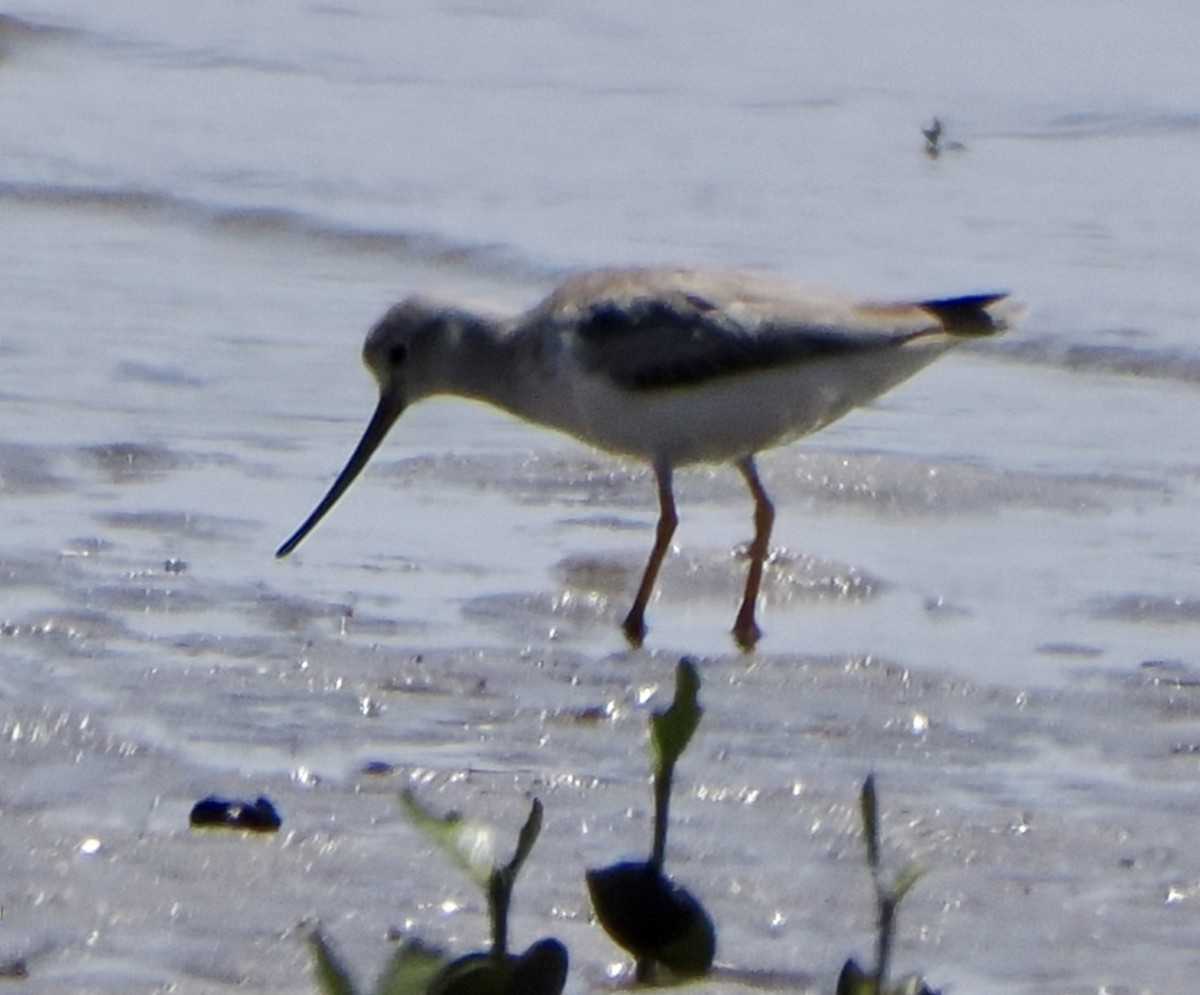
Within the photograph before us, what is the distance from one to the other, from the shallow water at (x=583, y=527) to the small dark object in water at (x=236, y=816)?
49 mm

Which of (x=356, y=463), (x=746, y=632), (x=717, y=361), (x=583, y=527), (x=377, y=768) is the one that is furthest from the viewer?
(x=583, y=527)

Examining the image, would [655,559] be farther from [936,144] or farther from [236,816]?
[936,144]

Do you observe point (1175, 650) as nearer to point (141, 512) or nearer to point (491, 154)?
point (141, 512)

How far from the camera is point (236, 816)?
13.9ft

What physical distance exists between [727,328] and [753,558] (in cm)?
63

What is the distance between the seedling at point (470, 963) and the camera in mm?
1613

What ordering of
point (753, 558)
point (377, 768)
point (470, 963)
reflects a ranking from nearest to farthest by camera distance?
point (470, 963), point (377, 768), point (753, 558)

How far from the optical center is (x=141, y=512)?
6.92m

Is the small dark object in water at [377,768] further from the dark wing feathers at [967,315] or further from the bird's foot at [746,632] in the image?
the dark wing feathers at [967,315]

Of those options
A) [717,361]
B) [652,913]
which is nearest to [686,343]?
[717,361]

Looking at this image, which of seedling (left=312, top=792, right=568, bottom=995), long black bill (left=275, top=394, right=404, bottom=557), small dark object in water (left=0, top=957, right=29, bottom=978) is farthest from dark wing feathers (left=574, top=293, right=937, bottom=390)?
seedling (left=312, top=792, right=568, bottom=995)

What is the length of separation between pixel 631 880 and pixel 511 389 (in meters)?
5.15

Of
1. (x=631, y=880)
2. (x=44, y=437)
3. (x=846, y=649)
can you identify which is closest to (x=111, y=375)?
(x=44, y=437)

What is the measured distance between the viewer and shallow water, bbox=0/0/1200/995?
4023 millimetres
